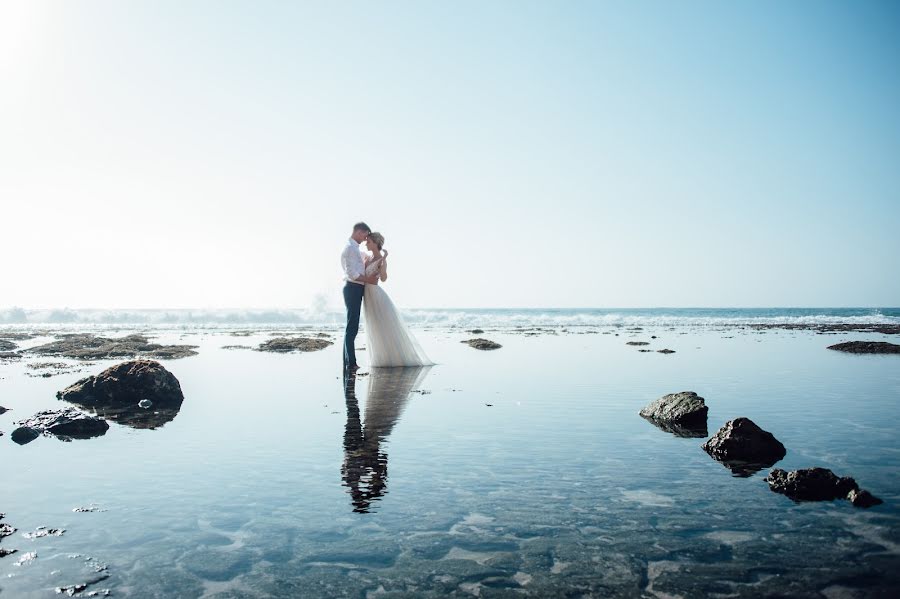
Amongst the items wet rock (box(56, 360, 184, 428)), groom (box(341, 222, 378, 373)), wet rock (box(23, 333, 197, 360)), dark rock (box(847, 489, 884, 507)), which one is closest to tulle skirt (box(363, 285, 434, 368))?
groom (box(341, 222, 378, 373))

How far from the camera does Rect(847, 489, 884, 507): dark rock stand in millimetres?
4527

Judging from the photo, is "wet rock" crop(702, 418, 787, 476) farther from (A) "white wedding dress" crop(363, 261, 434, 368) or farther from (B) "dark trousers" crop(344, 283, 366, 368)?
(A) "white wedding dress" crop(363, 261, 434, 368)

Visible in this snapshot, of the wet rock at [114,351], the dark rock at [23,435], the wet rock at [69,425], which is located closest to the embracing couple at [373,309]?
the wet rock at [69,425]

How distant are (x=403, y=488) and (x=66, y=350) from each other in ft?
69.7

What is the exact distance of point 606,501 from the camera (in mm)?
4754

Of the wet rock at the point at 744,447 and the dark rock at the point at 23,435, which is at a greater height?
the wet rock at the point at 744,447

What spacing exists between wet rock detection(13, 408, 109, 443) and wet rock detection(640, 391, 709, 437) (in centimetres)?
716

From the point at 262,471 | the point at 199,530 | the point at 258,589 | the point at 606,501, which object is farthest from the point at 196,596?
the point at 606,501

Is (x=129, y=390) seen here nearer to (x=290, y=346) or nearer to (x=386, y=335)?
(x=386, y=335)

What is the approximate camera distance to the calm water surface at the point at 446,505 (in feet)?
11.3

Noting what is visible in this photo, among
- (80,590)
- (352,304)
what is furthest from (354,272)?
(80,590)

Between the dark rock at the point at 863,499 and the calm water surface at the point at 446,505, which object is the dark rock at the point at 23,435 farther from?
the dark rock at the point at 863,499

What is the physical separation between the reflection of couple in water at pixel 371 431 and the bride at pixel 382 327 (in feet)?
7.42

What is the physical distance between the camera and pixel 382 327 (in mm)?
16375
